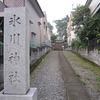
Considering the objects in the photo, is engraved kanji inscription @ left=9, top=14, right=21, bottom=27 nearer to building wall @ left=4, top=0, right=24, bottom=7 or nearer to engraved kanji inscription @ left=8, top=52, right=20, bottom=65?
engraved kanji inscription @ left=8, top=52, right=20, bottom=65

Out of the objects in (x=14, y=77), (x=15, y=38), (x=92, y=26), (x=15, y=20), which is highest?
(x=92, y=26)

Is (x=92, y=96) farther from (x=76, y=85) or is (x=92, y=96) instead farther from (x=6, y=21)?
(x=6, y=21)

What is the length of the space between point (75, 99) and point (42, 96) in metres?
0.99

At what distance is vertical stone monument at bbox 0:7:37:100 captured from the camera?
3287 mm

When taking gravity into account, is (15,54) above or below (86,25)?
below

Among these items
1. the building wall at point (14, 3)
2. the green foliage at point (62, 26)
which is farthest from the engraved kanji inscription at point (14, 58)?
the green foliage at point (62, 26)

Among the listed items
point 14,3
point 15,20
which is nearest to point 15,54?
point 15,20

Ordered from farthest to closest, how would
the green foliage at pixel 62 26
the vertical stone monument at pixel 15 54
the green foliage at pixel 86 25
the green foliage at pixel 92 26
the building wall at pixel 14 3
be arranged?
the green foliage at pixel 62 26 < the green foliage at pixel 86 25 < the green foliage at pixel 92 26 < the building wall at pixel 14 3 < the vertical stone monument at pixel 15 54

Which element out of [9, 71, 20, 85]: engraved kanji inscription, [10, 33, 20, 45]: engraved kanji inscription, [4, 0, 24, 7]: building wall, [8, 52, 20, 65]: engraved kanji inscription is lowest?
[9, 71, 20, 85]: engraved kanji inscription

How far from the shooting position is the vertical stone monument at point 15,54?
329cm

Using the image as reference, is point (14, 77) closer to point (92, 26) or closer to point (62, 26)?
point (92, 26)

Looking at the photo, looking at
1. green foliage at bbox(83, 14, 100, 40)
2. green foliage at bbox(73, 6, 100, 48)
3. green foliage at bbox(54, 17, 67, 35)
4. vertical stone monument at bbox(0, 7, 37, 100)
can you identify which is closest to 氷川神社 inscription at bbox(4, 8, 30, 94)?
vertical stone monument at bbox(0, 7, 37, 100)

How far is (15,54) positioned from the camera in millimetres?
3293

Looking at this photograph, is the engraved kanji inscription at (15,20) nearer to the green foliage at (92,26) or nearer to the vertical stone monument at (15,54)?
the vertical stone monument at (15,54)
